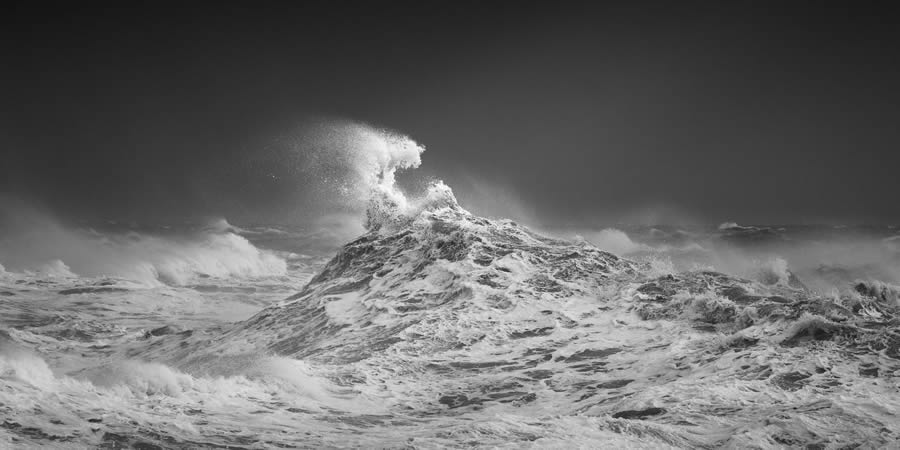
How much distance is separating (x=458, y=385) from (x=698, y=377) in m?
28.8

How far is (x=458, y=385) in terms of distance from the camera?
286 ft

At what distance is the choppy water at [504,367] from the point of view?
199ft

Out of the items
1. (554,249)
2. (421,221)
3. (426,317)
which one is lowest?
(426,317)

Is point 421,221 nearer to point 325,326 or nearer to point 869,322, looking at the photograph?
point 325,326

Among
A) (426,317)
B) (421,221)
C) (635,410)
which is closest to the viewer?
(635,410)

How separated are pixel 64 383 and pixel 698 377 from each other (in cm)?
6566

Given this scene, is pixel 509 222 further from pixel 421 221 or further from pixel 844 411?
pixel 844 411

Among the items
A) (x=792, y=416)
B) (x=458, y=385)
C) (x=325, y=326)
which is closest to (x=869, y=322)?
(x=792, y=416)

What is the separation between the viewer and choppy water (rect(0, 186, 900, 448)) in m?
60.6

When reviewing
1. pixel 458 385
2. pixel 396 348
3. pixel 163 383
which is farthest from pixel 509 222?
pixel 163 383

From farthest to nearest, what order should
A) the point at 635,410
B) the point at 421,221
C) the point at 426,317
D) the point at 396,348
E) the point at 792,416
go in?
the point at 421,221
the point at 426,317
the point at 396,348
the point at 635,410
the point at 792,416

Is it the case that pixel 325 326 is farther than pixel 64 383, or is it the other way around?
pixel 325 326

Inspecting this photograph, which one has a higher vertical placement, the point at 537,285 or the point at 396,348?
the point at 537,285

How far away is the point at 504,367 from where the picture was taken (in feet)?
305
